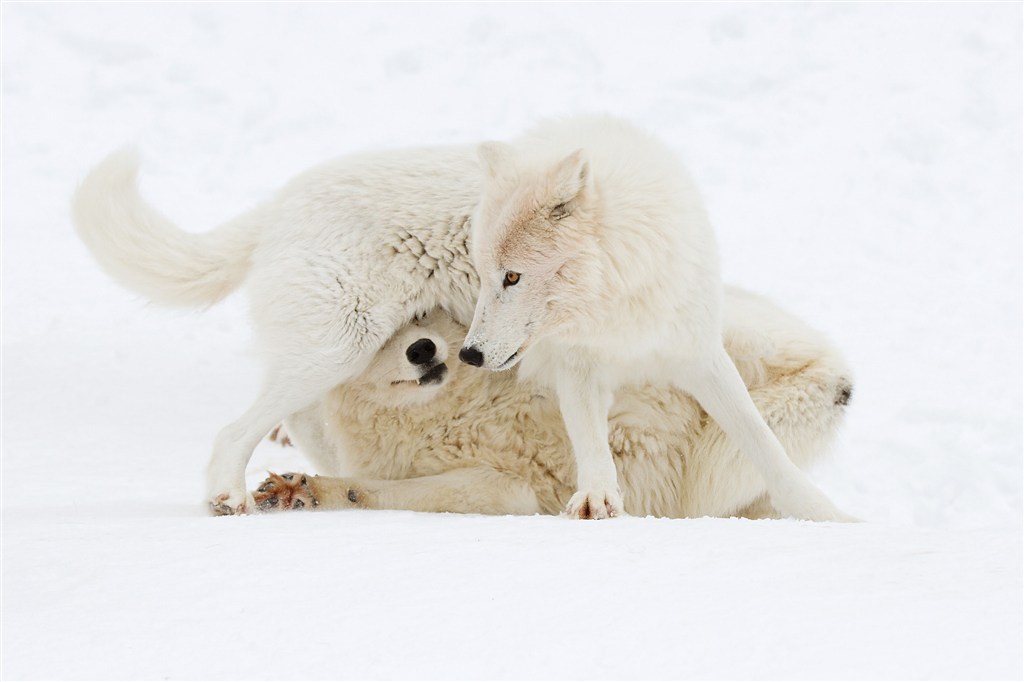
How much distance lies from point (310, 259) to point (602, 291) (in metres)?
1.15

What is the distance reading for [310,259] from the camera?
417 cm

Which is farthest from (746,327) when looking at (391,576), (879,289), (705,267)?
(879,289)

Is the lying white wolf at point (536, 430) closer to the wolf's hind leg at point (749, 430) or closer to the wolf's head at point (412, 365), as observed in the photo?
the wolf's head at point (412, 365)

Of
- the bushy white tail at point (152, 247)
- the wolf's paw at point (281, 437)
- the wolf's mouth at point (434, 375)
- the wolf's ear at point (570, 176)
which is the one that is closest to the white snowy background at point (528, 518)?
the wolf's paw at point (281, 437)

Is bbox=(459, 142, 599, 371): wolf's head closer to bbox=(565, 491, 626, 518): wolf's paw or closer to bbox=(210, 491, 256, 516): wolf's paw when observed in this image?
bbox=(565, 491, 626, 518): wolf's paw

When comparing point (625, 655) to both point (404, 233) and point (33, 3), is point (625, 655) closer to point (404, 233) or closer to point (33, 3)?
point (404, 233)

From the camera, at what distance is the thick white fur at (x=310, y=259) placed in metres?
4.12

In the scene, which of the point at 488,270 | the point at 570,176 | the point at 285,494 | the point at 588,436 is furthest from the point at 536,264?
the point at 285,494

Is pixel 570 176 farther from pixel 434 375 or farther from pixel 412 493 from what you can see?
pixel 412 493

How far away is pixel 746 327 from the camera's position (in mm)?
4469

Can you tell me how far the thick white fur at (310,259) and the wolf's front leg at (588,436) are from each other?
1.90ft

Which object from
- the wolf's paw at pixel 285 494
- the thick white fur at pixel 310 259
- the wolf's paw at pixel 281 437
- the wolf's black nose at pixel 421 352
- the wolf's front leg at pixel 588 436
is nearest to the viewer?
the wolf's front leg at pixel 588 436

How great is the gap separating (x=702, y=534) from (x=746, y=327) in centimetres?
162

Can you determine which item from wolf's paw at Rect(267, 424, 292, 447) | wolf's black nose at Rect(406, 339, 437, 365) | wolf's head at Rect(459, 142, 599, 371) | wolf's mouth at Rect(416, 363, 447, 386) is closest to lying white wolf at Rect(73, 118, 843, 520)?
wolf's head at Rect(459, 142, 599, 371)
